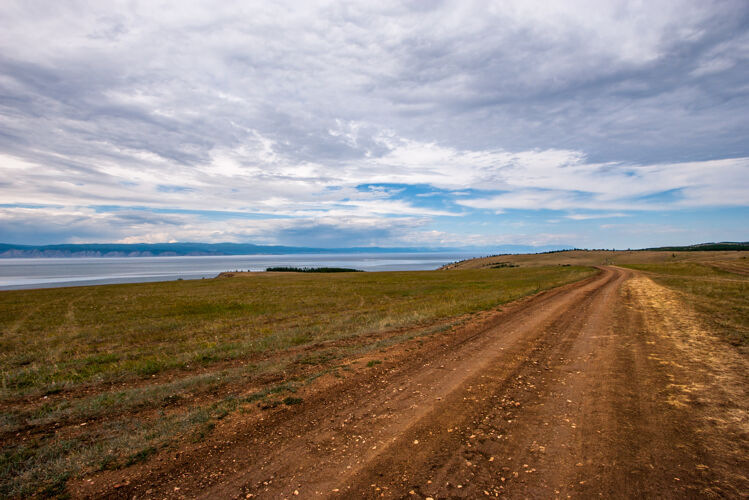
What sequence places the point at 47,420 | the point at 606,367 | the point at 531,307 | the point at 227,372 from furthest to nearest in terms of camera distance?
the point at 531,307
the point at 227,372
the point at 606,367
the point at 47,420

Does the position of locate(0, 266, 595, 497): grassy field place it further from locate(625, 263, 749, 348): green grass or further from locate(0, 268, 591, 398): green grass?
locate(625, 263, 749, 348): green grass

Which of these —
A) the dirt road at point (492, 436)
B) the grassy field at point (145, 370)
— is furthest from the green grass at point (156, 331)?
the dirt road at point (492, 436)

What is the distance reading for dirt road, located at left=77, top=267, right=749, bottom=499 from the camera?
4.67m

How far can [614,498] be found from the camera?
4289 mm

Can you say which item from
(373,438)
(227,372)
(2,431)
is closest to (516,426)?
(373,438)

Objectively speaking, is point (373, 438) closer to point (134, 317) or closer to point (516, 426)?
point (516, 426)

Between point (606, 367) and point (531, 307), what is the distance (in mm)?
11972

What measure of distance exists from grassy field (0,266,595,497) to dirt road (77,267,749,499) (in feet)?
3.12

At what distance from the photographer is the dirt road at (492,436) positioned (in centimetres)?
467

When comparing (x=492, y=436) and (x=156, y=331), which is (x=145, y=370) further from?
(x=492, y=436)

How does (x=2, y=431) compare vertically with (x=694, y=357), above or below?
below

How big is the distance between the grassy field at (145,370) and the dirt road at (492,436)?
951mm

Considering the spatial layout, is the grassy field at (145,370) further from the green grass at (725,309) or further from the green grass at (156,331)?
the green grass at (725,309)

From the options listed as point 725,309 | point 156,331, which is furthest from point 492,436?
point 156,331
